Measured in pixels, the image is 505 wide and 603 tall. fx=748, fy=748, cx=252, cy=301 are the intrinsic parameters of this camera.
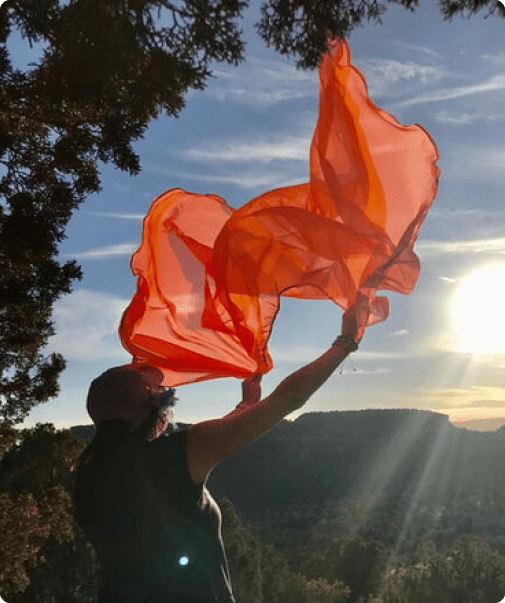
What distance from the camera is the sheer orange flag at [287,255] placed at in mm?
3311

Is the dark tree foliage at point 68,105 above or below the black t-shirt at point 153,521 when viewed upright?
above

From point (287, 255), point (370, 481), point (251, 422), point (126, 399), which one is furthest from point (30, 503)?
point (370, 481)

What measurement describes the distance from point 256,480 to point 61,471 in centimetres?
9017

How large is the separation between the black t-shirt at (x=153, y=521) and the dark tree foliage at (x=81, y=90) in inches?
122

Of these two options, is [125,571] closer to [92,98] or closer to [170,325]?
[170,325]

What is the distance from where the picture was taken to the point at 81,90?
6.64 m

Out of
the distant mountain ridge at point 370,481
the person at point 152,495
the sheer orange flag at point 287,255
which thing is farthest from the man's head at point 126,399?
the distant mountain ridge at point 370,481

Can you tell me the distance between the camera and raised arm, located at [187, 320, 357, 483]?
92.8 inches

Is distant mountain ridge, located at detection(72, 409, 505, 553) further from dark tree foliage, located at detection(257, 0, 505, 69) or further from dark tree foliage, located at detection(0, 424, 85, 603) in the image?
dark tree foliage, located at detection(257, 0, 505, 69)

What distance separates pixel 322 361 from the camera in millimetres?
2475

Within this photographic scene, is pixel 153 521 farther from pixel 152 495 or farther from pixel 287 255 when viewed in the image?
pixel 287 255

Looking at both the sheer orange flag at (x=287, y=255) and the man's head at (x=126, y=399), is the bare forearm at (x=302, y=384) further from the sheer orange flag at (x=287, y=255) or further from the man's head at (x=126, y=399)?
the sheer orange flag at (x=287, y=255)

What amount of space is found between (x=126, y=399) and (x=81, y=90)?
4755 millimetres

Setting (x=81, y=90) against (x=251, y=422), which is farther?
(x=81, y=90)
